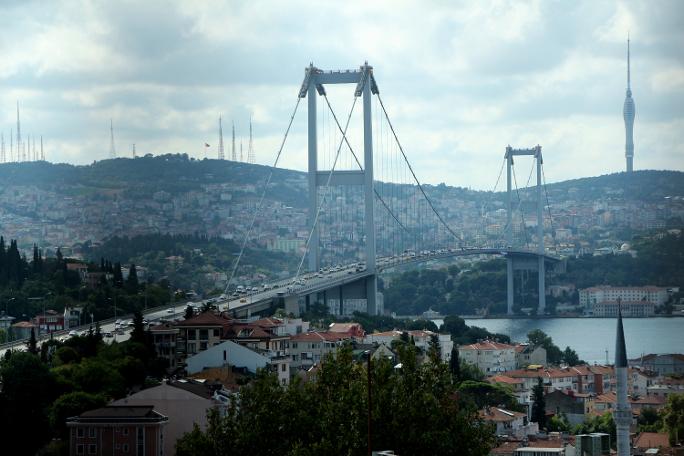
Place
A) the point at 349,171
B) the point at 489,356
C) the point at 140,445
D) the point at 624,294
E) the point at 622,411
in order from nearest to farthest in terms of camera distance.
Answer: the point at 140,445 < the point at 622,411 < the point at 489,356 < the point at 349,171 < the point at 624,294

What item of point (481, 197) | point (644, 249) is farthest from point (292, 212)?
point (481, 197)

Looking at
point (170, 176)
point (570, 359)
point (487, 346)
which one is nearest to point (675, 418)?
point (487, 346)

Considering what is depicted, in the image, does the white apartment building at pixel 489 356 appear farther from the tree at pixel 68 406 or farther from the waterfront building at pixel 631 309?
the waterfront building at pixel 631 309

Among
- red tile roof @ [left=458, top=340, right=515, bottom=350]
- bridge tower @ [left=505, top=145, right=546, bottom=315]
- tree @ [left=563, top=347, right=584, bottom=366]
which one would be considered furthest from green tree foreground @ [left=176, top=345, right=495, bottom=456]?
bridge tower @ [left=505, top=145, right=546, bottom=315]

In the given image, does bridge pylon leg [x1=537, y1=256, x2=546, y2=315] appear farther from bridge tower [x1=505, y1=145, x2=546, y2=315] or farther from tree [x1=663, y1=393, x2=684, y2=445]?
tree [x1=663, y1=393, x2=684, y2=445]

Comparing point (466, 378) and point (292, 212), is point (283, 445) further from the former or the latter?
point (292, 212)

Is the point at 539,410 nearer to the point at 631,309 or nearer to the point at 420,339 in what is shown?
the point at 420,339

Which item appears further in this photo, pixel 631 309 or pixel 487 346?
pixel 631 309
